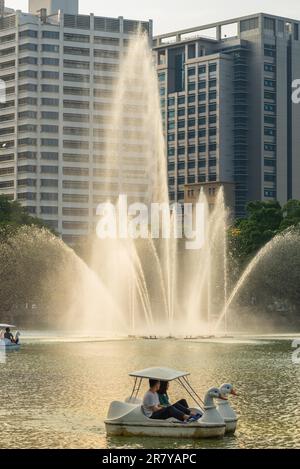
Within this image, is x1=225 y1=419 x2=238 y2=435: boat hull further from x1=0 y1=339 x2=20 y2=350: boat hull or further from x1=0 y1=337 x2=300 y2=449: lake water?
x1=0 y1=339 x2=20 y2=350: boat hull

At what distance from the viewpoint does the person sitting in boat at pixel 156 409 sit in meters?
33.1

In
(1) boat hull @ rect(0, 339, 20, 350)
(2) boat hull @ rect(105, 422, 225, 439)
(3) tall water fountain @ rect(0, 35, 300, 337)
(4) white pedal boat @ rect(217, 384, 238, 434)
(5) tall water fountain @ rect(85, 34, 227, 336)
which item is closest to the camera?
(2) boat hull @ rect(105, 422, 225, 439)

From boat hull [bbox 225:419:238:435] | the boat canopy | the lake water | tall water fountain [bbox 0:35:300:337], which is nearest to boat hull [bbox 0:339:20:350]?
the lake water

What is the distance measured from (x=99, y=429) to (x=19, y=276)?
82494mm

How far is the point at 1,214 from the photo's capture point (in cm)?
13950

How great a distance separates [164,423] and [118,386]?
573 inches

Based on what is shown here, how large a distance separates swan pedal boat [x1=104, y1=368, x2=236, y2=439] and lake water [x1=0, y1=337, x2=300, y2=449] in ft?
0.99

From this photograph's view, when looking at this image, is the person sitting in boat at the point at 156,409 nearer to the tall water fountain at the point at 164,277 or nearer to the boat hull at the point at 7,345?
the boat hull at the point at 7,345

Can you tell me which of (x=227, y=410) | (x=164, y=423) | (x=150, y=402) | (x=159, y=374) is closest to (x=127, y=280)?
(x=227, y=410)

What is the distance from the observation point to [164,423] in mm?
32938

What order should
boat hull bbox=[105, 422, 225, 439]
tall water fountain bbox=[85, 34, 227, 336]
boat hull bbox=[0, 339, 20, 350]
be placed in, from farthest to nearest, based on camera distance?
1. tall water fountain bbox=[85, 34, 227, 336]
2. boat hull bbox=[0, 339, 20, 350]
3. boat hull bbox=[105, 422, 225, 439]

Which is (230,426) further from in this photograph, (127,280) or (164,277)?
(127,280)

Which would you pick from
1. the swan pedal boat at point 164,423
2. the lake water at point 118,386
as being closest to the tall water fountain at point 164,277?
the lake water at point 118,386

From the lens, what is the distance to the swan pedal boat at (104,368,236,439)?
32750 mm
